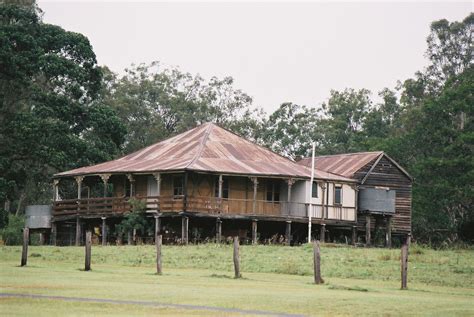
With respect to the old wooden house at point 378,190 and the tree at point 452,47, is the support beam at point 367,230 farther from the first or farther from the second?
the tree at point 452,47

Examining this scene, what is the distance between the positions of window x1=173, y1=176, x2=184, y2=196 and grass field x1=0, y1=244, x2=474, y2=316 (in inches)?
393

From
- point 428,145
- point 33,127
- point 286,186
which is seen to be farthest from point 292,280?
point 428,145

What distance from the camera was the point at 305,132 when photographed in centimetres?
10075

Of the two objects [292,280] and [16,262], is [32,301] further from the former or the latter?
[16,262]

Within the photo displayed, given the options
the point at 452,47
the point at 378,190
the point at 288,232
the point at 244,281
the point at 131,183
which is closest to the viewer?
the point at 244,281

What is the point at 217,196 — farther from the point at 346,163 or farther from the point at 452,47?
the point at 452,47

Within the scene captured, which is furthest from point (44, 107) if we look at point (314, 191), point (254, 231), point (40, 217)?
point (314, 191)

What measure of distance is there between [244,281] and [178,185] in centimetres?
2769

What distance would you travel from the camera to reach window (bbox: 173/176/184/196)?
193ft

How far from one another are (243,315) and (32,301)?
15.6 ft

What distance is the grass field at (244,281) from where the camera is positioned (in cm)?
2223

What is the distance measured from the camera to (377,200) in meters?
63.6

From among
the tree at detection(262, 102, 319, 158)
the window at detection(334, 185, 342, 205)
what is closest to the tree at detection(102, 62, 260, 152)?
the tree at detection(262, 102, 319, 158)

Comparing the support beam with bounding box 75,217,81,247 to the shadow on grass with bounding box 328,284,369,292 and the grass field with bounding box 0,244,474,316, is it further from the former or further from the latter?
the shadow on grass with bounding box 328,284,369,292
